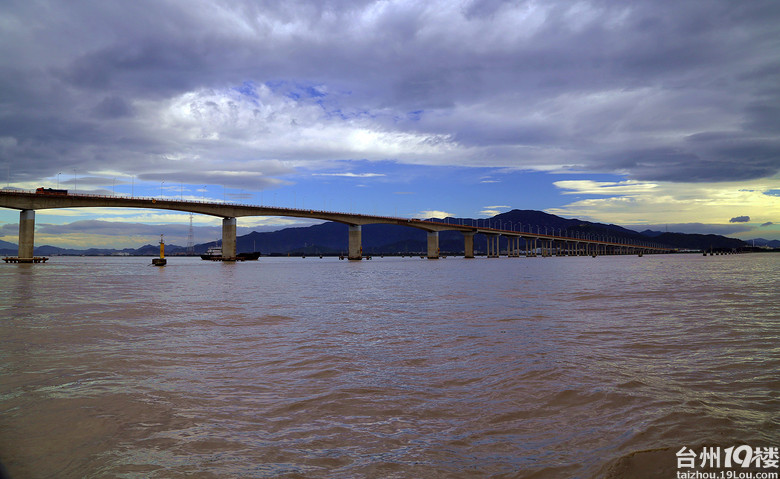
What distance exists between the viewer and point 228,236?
104000mm

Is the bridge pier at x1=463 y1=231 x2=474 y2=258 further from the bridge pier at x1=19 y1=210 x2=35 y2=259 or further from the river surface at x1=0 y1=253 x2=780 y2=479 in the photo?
the river surface at x1=0 y1=253 x2=780 y2=479

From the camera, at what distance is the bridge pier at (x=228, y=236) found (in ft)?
335

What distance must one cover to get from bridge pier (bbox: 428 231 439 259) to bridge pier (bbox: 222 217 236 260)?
6398 centimetres

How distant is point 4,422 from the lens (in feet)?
18.6

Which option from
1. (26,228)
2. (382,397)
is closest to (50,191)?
(26,228)

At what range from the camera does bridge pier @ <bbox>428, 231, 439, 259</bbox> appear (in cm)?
14800

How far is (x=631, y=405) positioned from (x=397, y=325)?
27.4ft

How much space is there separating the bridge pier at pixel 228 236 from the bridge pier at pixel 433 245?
6398 cm

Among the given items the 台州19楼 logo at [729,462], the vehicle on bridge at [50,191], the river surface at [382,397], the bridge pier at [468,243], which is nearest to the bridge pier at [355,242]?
the bridge pier at [468,243]

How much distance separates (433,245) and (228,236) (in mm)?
67528

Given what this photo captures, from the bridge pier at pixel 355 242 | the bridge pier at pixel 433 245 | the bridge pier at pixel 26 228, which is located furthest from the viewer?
the bridge pier at pixel 433 245

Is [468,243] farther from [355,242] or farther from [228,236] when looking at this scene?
[228,236]

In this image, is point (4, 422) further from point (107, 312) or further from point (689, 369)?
Result: point (107, 312)

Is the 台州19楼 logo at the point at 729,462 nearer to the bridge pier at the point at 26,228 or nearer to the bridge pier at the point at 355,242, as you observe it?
the bridge pier at the point at 26,228
